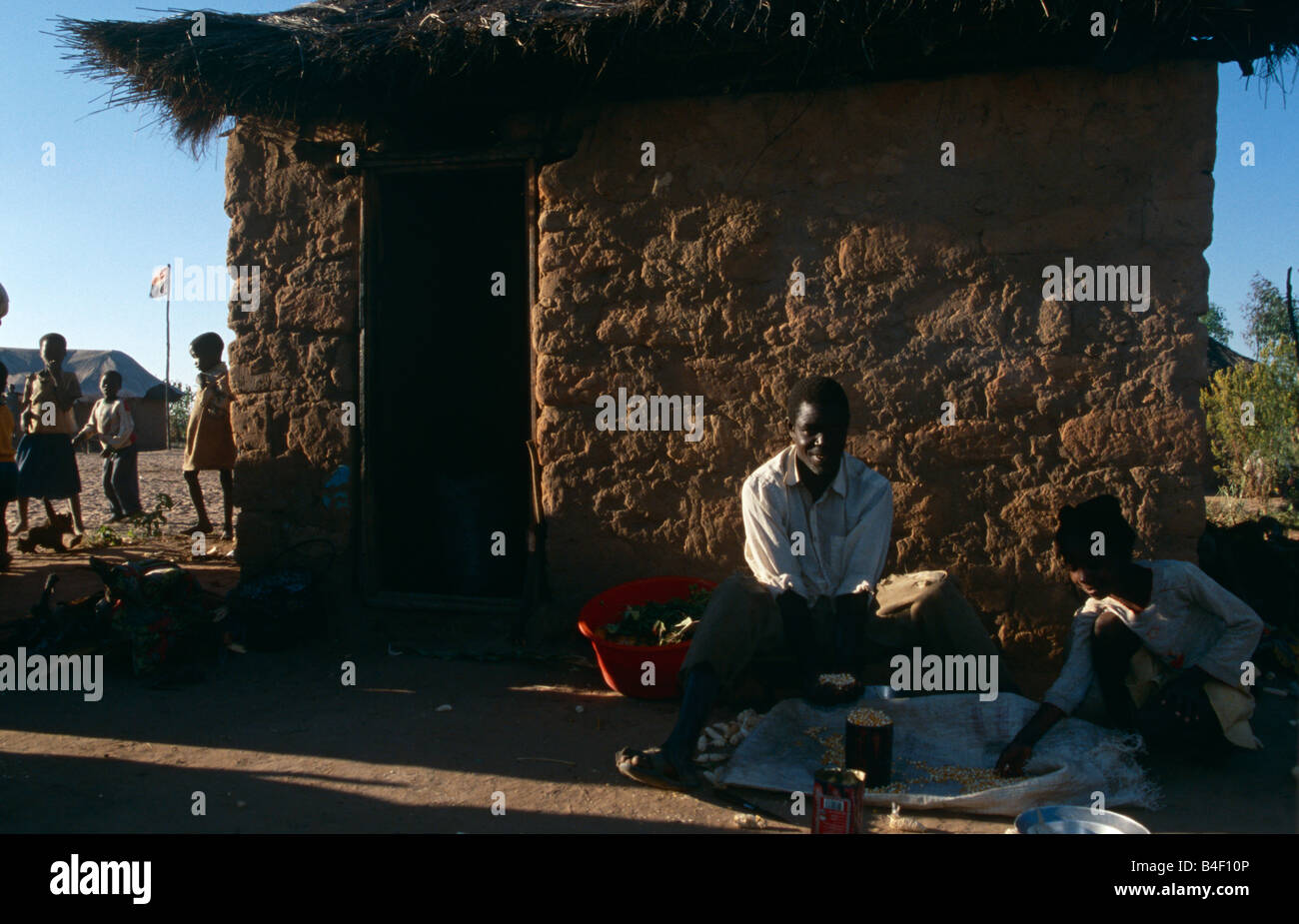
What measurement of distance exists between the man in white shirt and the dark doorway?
1.68 meters

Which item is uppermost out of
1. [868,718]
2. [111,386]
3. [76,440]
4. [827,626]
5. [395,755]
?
[111,386]

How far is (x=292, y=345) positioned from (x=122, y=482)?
4767 mm

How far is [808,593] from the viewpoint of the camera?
3332 millimetres

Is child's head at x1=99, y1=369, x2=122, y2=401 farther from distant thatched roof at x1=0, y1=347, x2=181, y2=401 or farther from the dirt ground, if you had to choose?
distant thatched roof at x1=0, y1=347, x2=181, y2=401

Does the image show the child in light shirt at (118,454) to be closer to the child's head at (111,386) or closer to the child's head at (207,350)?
the child's head at (111,386)

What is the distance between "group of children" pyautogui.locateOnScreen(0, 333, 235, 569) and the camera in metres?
6.70

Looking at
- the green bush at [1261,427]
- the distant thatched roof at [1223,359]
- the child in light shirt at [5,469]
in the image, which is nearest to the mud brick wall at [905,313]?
the child in light shirt at [5,469]

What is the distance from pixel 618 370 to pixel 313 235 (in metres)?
1.82

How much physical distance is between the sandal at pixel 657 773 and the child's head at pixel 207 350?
5.38 meters

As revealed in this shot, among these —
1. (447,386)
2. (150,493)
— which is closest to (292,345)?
(447,386)

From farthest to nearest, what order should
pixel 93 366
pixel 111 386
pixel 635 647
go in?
pixel 93 366, pixel 111 386, pixel 635 647

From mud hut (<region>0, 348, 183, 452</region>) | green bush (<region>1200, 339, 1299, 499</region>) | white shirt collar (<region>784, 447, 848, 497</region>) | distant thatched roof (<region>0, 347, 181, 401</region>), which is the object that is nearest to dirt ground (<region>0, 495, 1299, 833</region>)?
white shirt collar (<region>784, 447, 848, 497</region>)

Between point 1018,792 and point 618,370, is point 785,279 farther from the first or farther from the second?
point 1018,792

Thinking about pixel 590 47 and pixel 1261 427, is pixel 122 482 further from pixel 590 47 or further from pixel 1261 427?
pixel 1261 427
